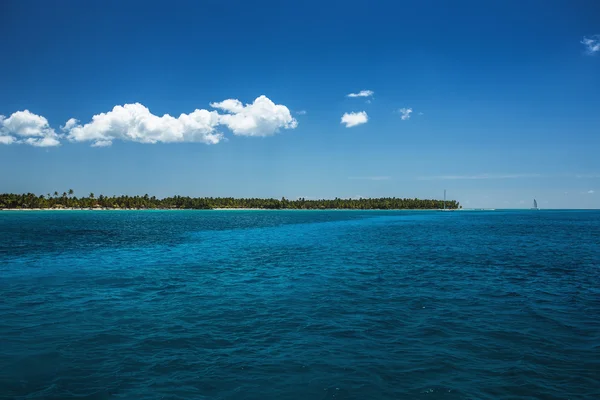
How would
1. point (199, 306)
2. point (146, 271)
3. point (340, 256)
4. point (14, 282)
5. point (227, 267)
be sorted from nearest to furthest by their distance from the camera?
point (199, 306) → point (14, 282) → point (146, 271) → point (227, 267) → point (340, 256)

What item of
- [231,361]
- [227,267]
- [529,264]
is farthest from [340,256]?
[231,361]

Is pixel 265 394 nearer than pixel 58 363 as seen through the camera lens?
Yes

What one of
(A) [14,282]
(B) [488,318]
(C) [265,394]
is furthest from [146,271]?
(B) [488,318]

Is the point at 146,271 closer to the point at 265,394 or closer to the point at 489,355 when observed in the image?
the point at 265,394

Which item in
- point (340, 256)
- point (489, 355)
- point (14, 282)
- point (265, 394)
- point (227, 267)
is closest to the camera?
point (265, 394)

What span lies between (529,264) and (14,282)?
48224mm

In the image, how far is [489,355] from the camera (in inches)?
551

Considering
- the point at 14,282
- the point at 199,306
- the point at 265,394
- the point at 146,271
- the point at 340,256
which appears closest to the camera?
the point at 265,394

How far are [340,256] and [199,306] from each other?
2557cm

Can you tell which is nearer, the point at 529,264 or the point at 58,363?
the point at 58,363

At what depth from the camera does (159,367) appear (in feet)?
41.7

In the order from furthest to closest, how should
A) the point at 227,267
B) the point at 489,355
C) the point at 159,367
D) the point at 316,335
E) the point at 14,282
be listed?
1. the point at 227,267
2. the point at 14,282
3. the point at 316,335
4. the point at 489,355
5. the point at 159,367

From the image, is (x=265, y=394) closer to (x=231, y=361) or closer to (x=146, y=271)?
(x=231, y=361)

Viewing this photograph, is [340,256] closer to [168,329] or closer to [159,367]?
[168,329]
